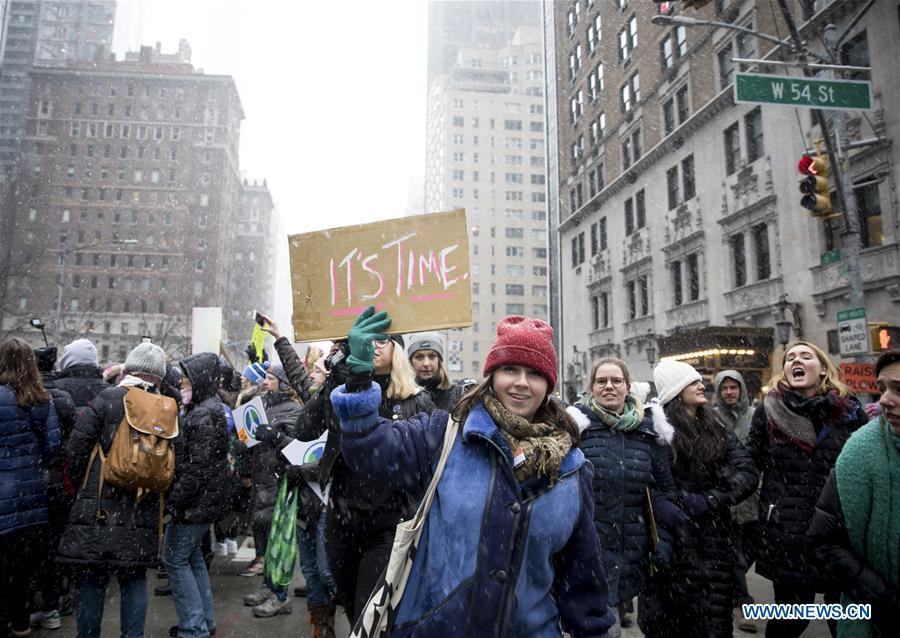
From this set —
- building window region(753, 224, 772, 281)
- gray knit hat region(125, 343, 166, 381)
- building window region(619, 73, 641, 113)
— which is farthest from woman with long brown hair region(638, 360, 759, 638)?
building window region(619, 73, 641, 113)

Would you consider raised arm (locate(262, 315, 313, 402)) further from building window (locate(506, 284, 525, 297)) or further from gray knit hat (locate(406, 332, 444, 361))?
building window (locate(506, 284, 525, 297))

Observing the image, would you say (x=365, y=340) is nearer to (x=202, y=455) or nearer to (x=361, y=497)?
(x=361, y=497)

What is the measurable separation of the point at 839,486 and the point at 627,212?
3141 cm

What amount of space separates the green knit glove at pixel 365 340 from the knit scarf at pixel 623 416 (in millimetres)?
2149

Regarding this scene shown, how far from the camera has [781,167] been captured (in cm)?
2080

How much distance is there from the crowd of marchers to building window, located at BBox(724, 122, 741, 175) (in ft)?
70.2

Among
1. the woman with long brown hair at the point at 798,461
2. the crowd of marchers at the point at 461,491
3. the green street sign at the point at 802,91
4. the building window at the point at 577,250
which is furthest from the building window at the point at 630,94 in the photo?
the woman with long brown hair at the point at 798,461

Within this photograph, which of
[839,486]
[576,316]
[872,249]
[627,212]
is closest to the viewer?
[839,486]

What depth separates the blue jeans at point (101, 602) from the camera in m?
3.92

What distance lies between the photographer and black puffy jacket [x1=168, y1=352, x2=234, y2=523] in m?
4.44

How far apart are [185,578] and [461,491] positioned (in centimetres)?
332

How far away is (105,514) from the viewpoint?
3.91 m

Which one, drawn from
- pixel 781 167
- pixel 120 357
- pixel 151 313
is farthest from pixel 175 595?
pixel 151 313

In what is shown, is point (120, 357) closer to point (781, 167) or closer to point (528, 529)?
point (781, 167)
